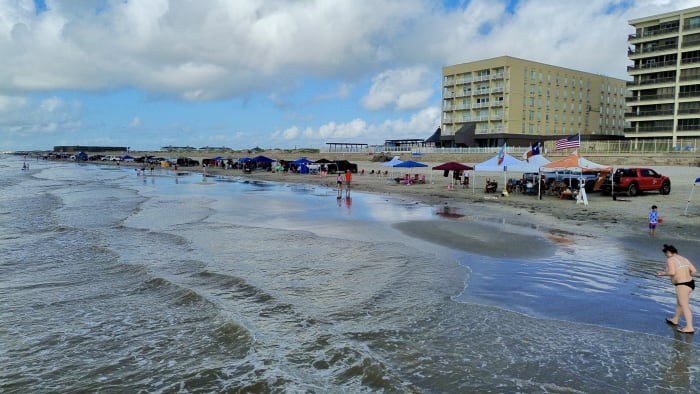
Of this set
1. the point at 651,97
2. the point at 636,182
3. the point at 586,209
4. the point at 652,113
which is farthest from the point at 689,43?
the point at 586,209

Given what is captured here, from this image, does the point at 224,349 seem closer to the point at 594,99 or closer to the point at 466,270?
the point at 466,270

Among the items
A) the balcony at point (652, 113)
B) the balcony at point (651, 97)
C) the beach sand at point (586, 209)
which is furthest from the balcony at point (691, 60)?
the beach sand at point (586, 209)

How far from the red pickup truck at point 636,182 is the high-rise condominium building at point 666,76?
48108 mm

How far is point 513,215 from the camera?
21391mm

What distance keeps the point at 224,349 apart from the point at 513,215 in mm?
17353

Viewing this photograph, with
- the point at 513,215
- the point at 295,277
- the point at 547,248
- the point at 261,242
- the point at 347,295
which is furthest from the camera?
the point at 513,215

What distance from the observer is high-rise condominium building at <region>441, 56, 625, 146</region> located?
80.7m

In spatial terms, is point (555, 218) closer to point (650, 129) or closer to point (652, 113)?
point (650, 129)

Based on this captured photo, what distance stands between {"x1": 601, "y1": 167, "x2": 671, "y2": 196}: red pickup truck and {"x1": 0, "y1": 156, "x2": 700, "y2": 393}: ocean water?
13.1m

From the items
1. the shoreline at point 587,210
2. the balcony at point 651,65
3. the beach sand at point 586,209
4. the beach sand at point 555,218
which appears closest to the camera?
the beach sand at point 555,218

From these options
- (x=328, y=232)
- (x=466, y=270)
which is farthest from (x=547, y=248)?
(x=328, y=232)

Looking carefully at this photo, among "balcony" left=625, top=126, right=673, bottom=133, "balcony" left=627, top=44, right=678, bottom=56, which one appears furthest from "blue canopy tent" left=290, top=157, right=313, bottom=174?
"balcony" left=627, top=44, right=678, bottom=56

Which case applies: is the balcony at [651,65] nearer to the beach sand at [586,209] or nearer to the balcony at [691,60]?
the balcony at [691,60]

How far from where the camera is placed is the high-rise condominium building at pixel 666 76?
65938 millimetres
